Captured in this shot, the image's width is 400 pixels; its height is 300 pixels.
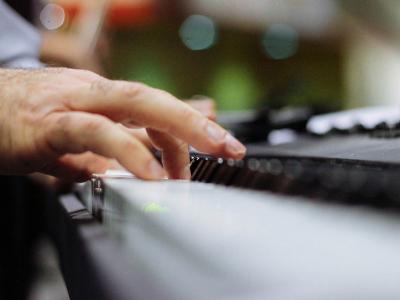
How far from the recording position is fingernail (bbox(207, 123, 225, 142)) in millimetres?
406

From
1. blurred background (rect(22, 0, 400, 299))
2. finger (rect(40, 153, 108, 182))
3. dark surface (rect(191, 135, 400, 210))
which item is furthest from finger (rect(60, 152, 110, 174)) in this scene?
blurred background (rect(22, 0, 400, 299))

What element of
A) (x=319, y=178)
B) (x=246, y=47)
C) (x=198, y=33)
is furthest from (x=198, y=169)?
(x=246, y=47)

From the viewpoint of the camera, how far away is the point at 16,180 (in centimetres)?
176

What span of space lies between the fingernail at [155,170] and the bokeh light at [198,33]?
6165mm

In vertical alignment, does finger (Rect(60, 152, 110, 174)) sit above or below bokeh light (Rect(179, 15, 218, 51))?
below

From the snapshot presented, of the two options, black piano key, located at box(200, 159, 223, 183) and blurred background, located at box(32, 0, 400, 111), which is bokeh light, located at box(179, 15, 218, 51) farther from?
black piano key, located at box(200, 159, 223, 183)

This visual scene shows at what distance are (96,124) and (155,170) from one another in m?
0.06

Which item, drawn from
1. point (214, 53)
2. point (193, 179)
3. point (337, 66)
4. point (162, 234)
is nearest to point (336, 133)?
point (193, 179)

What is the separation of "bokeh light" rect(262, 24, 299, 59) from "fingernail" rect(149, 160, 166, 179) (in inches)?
256

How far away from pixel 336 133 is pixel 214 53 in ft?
22.3

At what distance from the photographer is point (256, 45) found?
25.1 feet

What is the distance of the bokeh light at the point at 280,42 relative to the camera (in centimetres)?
693

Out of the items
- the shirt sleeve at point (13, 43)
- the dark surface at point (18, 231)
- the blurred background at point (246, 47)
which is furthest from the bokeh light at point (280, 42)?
the shirt sleeve at point (13, 43)

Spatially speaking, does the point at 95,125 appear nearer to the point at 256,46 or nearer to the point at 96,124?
the point at 96,124
